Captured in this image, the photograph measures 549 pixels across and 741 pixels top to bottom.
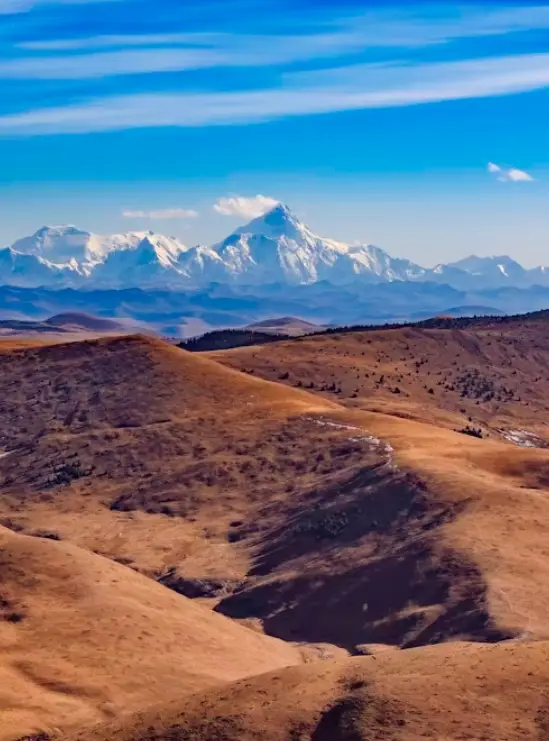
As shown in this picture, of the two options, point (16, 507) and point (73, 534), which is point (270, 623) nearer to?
point (73, 534)

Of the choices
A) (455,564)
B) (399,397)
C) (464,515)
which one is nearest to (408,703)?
(455,564)

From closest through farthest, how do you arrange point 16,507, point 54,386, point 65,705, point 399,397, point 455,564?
point 65,705 → point 455,564 → point 16,507 → point 54,386 → point 399,397

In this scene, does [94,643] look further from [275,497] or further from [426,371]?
[426,371]

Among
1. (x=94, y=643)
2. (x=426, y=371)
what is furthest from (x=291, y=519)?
(x=426, y=371)

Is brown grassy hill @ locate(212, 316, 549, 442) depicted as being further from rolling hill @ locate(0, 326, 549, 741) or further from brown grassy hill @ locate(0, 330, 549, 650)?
brown grassy hill @ locate(0, 330, 549, 650)

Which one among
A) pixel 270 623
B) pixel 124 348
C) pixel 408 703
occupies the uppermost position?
pixel 124 348

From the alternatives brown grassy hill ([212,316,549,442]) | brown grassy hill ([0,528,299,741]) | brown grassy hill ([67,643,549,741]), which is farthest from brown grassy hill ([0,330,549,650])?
brown grassy hill ([212,316,549,442])

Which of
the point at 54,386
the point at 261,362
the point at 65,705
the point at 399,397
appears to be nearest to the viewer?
the point at 65,705
